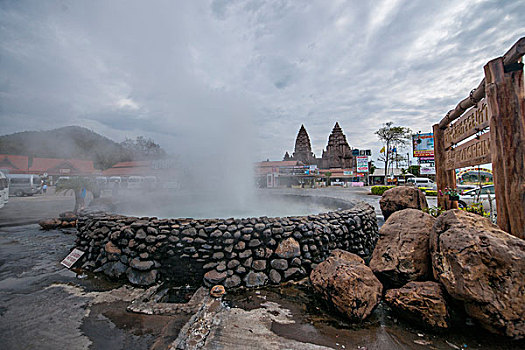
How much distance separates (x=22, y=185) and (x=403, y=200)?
25029mm

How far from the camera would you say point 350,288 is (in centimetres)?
244

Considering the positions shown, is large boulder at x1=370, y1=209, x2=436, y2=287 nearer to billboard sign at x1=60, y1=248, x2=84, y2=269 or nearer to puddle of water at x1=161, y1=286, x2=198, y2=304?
puddle of water at x1=161, y1=286, x2=198, y2=304

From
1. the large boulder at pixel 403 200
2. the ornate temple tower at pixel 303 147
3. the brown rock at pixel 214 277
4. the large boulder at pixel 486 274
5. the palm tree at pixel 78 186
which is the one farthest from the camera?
the ornate temple tower at pixel 303 147

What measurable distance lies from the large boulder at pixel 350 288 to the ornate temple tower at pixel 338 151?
44004mm

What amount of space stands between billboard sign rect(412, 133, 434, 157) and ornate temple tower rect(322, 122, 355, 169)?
15.3 m

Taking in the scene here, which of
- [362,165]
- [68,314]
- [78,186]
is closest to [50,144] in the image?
[78,186]

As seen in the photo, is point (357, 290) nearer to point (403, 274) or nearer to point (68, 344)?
point (403, 274)

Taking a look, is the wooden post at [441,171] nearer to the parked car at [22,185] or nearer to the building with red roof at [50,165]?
the building with red roof at [50,165]

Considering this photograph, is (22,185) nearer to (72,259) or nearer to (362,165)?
(72,259)

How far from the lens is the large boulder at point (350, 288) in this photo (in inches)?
94.3

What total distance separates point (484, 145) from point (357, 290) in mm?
2977

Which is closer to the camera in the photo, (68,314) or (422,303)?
(422,303)

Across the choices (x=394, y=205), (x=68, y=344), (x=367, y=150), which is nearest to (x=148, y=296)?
(x=68, y=344)

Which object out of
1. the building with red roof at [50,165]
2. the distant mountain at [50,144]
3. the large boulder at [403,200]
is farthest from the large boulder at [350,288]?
the building with red roof at [50,165]
